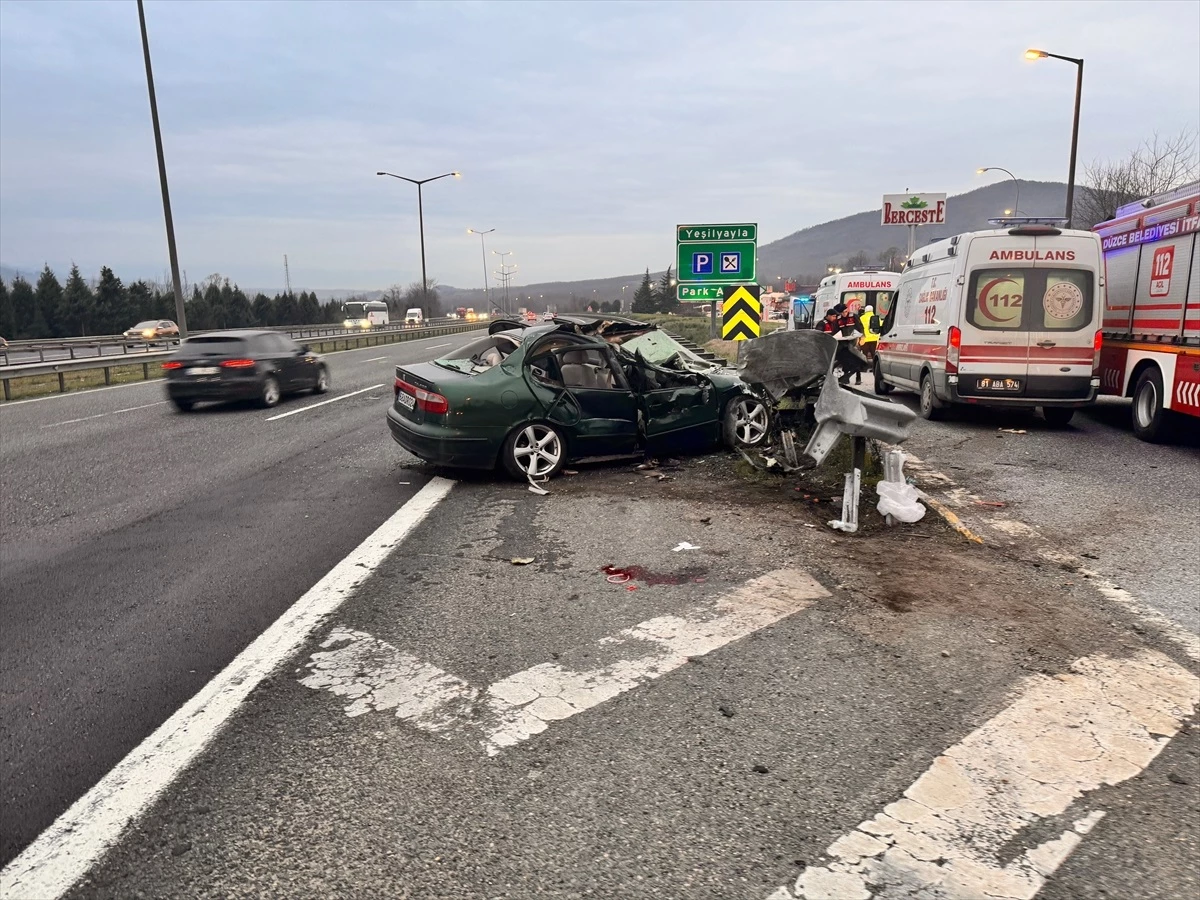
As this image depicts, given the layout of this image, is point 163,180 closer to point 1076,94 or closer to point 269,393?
point 269,393

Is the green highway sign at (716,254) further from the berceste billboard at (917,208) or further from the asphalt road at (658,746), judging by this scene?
the berceste billboard at (917,208)

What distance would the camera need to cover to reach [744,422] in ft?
31.2

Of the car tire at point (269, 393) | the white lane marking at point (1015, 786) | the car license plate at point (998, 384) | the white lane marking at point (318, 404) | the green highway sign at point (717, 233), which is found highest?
the green highway sign at point (717, 233)

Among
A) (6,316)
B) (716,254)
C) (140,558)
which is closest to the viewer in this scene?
(140,558)

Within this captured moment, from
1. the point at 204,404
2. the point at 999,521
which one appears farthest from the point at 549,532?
the point at 204,404

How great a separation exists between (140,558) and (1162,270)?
1205cm

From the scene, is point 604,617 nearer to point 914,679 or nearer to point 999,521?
point 914,679

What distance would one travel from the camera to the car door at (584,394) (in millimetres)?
8273

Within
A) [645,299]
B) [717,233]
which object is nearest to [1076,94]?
[717,233]

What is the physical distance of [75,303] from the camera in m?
66.1

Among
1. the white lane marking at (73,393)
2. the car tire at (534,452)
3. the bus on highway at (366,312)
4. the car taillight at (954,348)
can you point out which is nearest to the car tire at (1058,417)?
the car taillight at (954,348)

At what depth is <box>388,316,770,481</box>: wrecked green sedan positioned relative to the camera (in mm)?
7988

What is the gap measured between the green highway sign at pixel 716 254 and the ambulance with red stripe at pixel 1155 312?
20.7ft

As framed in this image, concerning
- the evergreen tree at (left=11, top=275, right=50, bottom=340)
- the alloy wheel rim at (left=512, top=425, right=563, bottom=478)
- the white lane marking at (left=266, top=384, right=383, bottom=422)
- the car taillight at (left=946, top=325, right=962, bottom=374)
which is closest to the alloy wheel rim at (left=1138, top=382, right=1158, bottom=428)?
the car taillight at (left=946, top=325, right=962, bottom=374)
